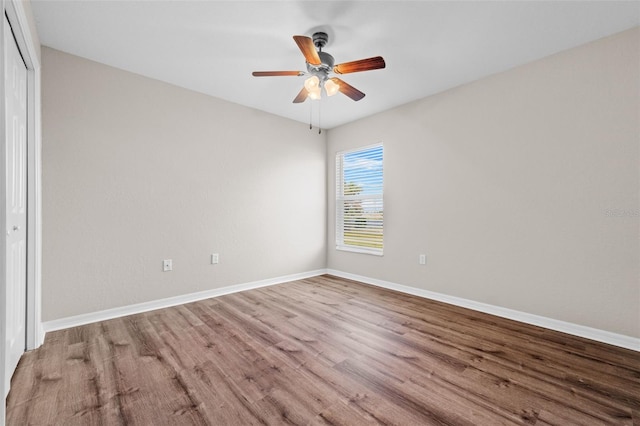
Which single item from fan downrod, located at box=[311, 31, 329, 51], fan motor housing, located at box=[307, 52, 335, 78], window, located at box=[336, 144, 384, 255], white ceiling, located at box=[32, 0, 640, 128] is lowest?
window, located at box=[336, 144, 384, 255]

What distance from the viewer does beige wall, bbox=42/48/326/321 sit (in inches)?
101

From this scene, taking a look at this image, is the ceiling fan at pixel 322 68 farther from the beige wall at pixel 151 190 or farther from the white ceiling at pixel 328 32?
the beige wall at pixel 151 190

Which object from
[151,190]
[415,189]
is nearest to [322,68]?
[415,189]

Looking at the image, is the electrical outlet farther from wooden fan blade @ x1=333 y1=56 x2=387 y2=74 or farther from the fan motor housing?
wooden fan blade @ x1=333 y1=56 x2=387 y2=74

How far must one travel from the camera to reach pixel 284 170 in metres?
4.26

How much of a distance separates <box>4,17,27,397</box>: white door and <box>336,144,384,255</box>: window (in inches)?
141

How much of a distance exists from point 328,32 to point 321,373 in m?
2.55

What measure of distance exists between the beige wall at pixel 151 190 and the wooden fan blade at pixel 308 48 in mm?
1867

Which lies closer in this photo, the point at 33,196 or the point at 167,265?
the point at 33,196

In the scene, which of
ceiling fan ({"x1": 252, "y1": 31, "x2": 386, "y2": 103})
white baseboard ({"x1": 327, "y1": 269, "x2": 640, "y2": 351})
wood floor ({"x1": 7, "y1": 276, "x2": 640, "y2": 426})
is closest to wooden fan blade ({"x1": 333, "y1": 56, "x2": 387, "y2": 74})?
ceiling fan ({"x1": 252, "y1": 31, "x2": 386, "y2": 103})

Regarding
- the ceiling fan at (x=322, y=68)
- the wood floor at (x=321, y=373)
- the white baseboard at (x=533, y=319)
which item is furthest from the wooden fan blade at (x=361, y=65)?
the white baseboard at (x=533, y=319)

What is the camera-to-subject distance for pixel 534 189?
8.79 ft

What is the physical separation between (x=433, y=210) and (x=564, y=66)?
1.76 meters

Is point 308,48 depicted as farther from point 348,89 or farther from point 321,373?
point 321,373
